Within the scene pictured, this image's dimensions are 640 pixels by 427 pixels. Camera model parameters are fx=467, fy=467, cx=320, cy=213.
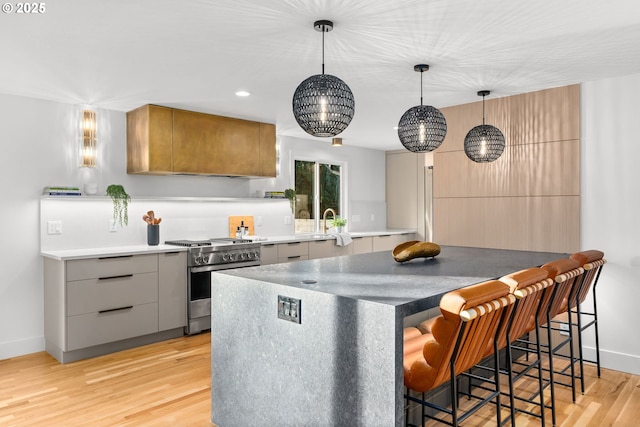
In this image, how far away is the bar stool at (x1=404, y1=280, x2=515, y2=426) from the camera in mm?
1756

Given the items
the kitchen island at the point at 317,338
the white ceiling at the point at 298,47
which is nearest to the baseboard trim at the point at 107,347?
the kitchen island at the point at 317,338

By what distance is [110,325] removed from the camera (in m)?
4.02

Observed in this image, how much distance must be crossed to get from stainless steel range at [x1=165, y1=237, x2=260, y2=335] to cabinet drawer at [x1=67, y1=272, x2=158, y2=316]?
1.24 ft

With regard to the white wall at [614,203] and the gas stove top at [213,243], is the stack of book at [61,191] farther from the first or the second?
the white wall at [614,203]

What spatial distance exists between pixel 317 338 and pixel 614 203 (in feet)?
9.66

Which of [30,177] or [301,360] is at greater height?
[30,177]

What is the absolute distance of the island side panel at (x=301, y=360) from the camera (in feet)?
5.91

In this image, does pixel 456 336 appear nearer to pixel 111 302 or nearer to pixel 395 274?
pixel 395 274

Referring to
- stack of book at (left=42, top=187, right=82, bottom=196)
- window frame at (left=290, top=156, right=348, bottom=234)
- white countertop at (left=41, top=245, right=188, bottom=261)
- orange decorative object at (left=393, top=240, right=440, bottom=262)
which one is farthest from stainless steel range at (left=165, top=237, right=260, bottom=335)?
orange decorative object at (left=393, top=240, right=440, bottom=262)

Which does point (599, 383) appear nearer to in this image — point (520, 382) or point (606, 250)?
point (520, 382)

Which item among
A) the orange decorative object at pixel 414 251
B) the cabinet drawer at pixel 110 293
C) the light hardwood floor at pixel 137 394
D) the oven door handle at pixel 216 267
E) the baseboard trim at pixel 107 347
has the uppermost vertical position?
the orange decorative object at pixel 414 251

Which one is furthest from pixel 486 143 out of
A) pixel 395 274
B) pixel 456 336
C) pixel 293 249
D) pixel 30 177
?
pixel 30 177

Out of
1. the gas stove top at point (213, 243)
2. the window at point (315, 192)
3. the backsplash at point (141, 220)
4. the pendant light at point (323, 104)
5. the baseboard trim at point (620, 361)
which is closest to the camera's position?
the pendant light at point (323, 104)

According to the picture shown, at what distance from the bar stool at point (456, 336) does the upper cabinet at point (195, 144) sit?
11.0 feet
